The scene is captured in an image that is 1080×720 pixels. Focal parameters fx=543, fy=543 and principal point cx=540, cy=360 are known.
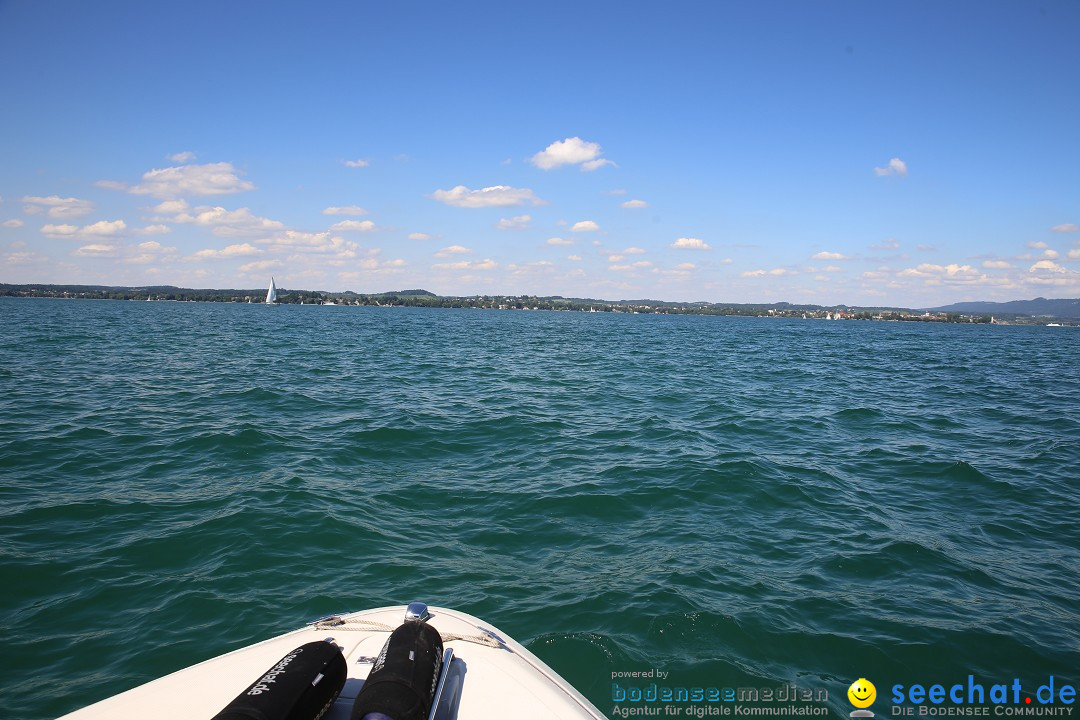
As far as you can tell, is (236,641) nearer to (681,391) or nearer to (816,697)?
(816,697)

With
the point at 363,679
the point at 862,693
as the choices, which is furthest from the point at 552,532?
the point at 363,679

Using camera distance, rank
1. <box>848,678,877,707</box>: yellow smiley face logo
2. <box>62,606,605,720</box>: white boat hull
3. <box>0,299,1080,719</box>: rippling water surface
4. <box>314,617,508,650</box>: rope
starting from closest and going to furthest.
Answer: <box>62,606,605,720</box>: white boat hull → <box>314,617,508,650</box>: rope → <box>848,678,877,707</box>: yellow smiley face logo → <box>0,299,1080,719</box>: rippling water surface

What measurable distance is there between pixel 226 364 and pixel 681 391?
75.8ft

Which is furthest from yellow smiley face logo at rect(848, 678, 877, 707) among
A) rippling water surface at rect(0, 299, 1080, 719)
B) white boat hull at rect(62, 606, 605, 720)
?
white boat hull at rect(62, 606, 605, 720)

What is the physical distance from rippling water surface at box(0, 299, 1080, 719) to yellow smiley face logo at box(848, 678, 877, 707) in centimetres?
10

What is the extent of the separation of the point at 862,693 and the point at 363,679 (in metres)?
5.25

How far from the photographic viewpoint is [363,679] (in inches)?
157

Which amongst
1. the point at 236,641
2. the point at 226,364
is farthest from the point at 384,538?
the point at 226,364

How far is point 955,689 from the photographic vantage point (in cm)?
596

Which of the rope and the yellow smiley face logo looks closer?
the rope

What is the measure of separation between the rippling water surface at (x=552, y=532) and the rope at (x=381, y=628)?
1.77 meters

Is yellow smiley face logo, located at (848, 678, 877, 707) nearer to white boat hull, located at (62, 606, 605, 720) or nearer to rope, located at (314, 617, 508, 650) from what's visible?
white boat hull, located at (62, 606, 605, 720)

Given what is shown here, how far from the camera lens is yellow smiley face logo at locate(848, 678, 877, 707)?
5.71 metres

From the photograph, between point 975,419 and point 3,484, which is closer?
point 3,484
